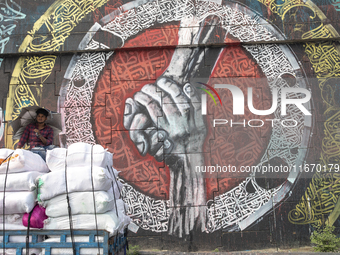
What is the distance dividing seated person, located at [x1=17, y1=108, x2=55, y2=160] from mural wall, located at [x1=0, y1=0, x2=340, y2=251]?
145cm

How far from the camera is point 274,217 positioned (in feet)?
17.7

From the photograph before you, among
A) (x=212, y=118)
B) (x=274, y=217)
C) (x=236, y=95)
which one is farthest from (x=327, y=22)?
(x=274, y=217)

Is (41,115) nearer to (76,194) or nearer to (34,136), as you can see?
(34,136)

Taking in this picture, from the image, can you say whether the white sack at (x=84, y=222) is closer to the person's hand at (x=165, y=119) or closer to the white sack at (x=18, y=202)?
the white sack at (x=18, y=202)

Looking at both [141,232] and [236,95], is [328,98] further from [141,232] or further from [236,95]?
[141,232]

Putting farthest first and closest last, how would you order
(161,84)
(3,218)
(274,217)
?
(161,84)
(274,217)
(3,218)

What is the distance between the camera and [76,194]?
3039 millimetres

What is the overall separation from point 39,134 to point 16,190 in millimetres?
1185

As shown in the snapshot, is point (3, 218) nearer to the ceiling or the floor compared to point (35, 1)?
nearer to the floor

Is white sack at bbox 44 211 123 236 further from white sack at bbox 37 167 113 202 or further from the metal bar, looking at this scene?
white sack at bbox 37 167 113 202

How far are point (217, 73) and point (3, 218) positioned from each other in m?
4.20

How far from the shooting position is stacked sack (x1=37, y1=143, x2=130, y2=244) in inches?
117

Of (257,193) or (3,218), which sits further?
(257,193)

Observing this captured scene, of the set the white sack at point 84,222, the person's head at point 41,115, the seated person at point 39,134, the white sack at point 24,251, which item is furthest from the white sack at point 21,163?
the person's head at point 41,115
